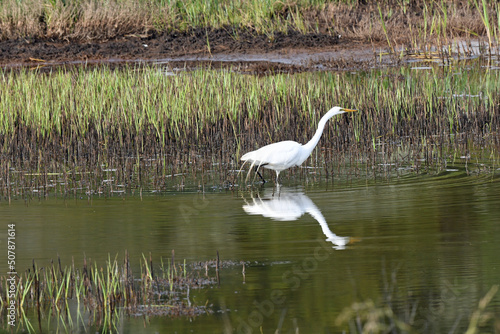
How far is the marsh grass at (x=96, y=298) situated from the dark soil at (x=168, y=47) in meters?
13.7

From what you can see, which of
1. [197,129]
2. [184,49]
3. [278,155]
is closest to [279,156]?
[278,155]

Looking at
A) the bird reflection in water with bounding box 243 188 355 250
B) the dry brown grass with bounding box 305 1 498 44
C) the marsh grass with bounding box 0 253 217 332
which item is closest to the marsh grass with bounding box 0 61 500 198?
the bird reflection in water with bounding box 243 188 355 250

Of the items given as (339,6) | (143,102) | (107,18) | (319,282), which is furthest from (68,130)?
(339,6)

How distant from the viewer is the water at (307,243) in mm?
4543

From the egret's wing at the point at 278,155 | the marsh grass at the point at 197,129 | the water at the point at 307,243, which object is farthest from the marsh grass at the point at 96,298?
the marsh grass at the point at 197,129

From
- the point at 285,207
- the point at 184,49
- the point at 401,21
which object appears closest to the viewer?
the point at 285,207

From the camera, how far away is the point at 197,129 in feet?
31.9

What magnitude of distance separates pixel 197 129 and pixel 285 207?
284 centimetres

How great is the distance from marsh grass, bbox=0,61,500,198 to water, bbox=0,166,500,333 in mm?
781

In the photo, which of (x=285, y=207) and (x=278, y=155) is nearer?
(x=285, y=207)

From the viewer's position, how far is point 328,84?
43.3 ft

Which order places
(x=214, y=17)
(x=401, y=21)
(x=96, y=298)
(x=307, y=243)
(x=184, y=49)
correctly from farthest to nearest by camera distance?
(x=214, y=17) < (x=401, y=21) < (x=184, y=49) < (x=307, y=243) < (x=96, y=298)

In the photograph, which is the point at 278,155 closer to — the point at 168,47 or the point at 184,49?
the point at 184,49

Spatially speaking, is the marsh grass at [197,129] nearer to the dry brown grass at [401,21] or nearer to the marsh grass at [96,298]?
the marsh grass at [96,298]
